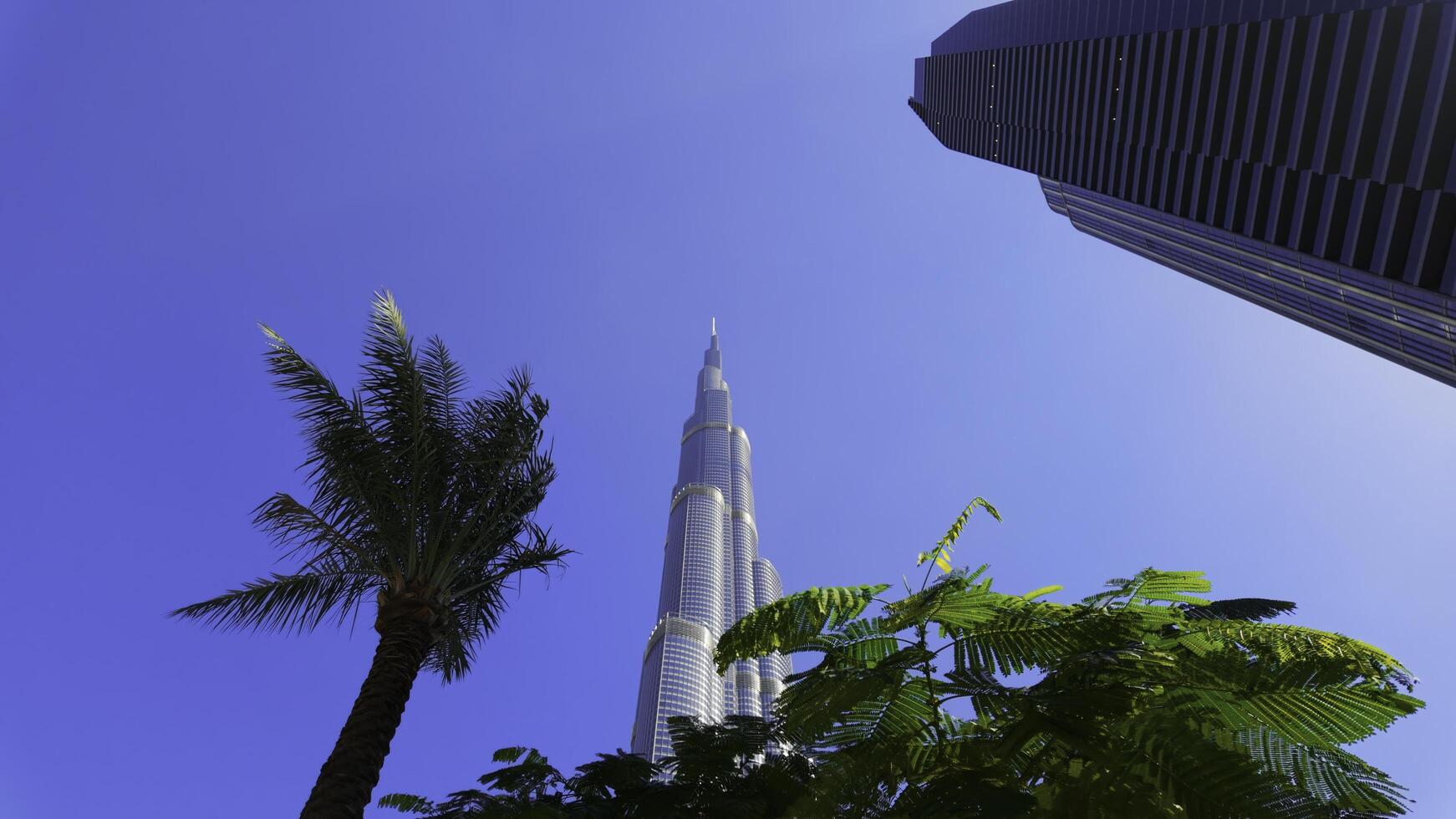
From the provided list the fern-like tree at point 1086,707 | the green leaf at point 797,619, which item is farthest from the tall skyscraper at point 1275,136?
the green leaf at point 797,619

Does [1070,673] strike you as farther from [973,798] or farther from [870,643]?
[870,643]

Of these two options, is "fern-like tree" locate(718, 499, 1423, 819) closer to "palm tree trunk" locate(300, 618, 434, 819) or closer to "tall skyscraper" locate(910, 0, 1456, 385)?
"palm tree trunk" locate(300, 618, 434, 819)

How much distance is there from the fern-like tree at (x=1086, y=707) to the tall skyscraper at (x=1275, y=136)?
85.3 feet

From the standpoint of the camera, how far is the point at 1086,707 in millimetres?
4031

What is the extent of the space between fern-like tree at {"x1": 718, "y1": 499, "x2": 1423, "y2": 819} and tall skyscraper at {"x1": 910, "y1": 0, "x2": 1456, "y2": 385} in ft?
85.3

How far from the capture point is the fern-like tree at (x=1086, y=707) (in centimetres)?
373

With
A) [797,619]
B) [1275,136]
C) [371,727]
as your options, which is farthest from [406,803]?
[1275,136]

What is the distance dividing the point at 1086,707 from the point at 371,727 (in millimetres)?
8396

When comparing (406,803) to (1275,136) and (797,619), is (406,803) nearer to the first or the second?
(797,619)

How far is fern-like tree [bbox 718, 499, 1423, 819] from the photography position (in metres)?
3.73

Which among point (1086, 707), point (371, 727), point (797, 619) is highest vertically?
point (371, 727)

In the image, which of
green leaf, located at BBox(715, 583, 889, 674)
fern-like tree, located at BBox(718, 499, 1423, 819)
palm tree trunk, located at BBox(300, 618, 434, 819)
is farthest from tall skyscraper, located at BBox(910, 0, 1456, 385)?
palm tree trunk, located at BBox(300, 618, 434, 819)

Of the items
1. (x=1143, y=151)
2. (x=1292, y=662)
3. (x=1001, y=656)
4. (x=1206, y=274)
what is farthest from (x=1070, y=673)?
(x=1206, y=274)

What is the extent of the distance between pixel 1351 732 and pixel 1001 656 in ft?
5.89
